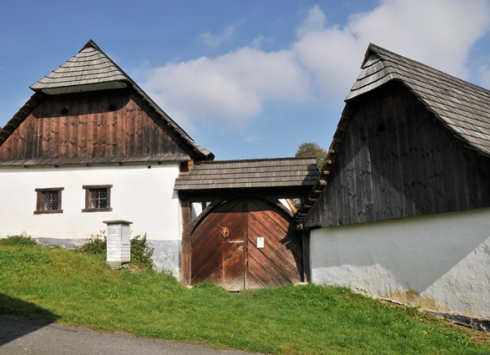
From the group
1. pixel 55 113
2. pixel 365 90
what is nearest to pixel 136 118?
pixel 55 113

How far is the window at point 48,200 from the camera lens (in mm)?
13703

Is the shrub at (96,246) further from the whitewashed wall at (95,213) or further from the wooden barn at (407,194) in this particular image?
the wooden barn at (407,194)

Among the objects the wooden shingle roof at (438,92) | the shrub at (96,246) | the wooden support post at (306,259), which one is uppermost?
the wooden shingle roof at (438,92)

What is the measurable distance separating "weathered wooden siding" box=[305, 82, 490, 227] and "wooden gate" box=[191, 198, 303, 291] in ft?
5.70

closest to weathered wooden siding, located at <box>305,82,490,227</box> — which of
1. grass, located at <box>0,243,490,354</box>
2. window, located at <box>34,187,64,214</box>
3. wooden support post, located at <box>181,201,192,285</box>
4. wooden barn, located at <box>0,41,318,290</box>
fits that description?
grass, located at <box>0,243,490,354</box>

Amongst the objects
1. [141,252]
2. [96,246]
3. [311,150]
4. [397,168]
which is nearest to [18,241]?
[96,246]

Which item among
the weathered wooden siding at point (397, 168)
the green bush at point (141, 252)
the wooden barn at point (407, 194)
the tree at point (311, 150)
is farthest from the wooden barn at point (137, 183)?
the tree at point (311, 150)

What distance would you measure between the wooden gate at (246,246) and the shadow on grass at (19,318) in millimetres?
5688

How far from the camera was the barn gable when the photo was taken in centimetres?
756

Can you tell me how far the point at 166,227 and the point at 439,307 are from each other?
24.6 feet

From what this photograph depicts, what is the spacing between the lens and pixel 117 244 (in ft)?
37.5

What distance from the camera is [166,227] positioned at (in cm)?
1283

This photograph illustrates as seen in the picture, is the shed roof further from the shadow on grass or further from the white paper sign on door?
the shadow on grass

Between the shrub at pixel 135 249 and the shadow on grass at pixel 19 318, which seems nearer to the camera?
the shadow on grass at pixel 19 318
